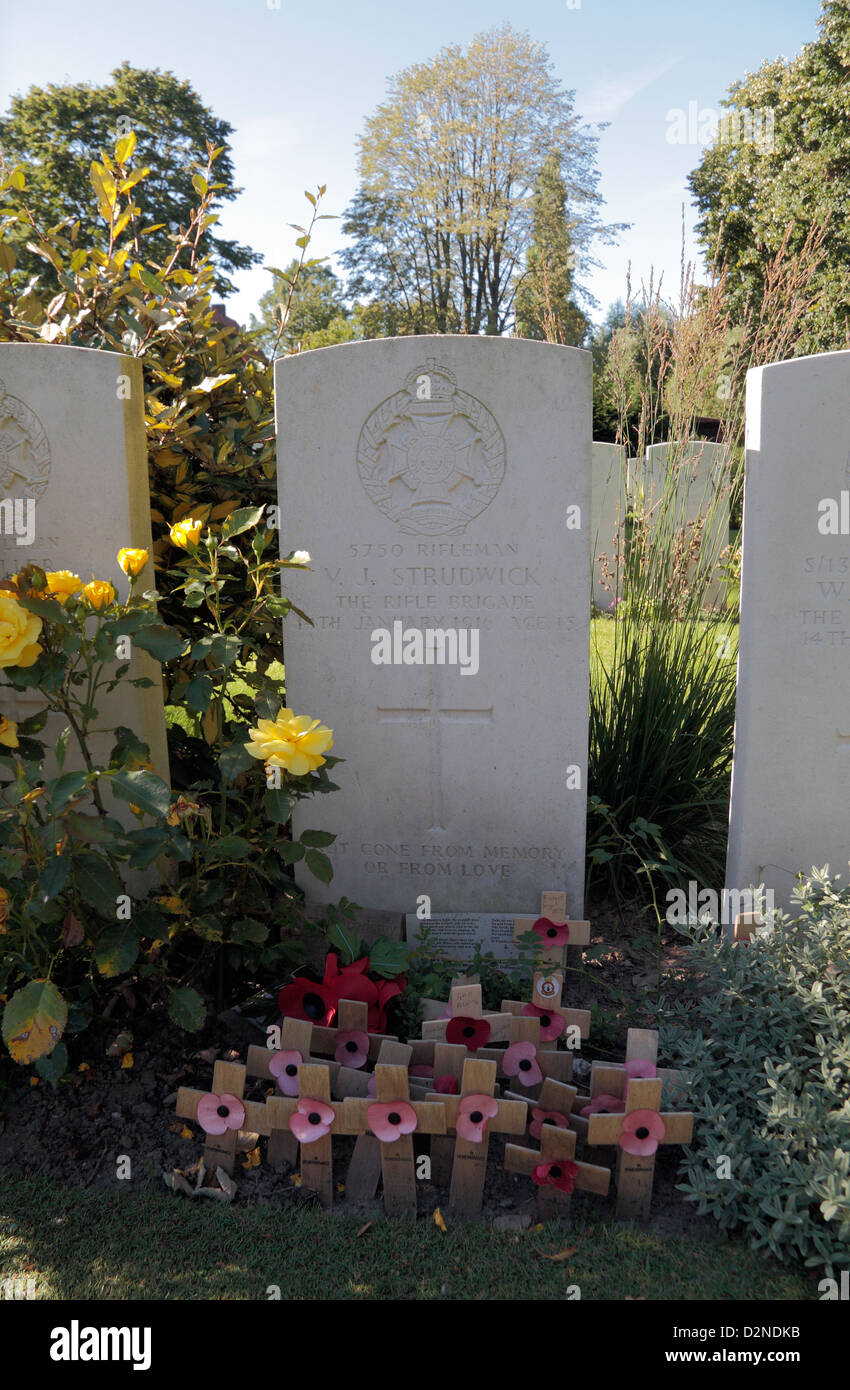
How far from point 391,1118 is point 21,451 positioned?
2.18 metres

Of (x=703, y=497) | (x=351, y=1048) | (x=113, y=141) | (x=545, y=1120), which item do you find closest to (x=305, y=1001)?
(x=351, y=1048)

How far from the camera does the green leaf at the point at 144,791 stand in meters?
2.09

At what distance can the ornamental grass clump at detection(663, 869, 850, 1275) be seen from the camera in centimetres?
189

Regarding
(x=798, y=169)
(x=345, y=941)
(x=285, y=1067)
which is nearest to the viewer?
(x=285, y=1067)

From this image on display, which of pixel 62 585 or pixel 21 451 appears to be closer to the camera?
pixel 62 585

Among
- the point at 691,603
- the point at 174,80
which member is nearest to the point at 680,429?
the point at 691,603

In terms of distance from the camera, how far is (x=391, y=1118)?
2102 millimetres

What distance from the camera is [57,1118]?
2.35m

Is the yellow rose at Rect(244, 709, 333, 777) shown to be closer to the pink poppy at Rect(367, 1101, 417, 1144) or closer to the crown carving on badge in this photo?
the pink poppy at Rect(367, 1101, 417, 1144)

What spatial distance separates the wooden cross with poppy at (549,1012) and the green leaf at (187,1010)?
0.79 m

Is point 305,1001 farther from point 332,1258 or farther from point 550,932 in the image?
point 550,932

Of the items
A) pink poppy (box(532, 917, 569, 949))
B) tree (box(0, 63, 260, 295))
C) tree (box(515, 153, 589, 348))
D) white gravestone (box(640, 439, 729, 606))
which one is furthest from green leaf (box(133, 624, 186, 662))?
tree (box(515, 153, 589, 348))
